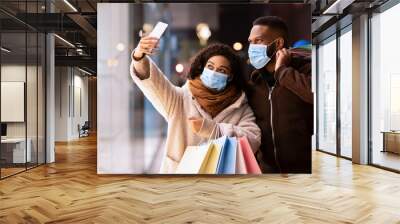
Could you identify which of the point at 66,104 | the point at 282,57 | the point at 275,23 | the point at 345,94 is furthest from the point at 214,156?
the point at 66,104

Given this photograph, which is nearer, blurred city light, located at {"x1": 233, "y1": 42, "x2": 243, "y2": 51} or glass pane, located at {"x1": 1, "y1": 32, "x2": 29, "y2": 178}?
blurred city light, located at {"x1": 233, "y1": 42, "x2": 243, "y2": 51}

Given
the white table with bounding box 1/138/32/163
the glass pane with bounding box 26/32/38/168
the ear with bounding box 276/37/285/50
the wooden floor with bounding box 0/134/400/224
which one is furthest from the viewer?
the glass pane with bounding box 26/32/38/168

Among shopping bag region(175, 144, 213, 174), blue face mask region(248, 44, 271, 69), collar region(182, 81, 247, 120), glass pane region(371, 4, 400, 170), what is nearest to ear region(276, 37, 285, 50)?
blue face mask region(248, 44, 271, 69)

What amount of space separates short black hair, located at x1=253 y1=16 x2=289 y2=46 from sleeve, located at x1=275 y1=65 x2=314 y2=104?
0.50 meters

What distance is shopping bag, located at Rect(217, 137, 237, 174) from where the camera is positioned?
6320 millimetres

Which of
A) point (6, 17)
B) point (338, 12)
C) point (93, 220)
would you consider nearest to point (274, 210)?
point (93, 220)

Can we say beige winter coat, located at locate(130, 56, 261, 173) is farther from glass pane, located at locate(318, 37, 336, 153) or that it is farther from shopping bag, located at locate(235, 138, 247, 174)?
glass pane, located at locate(318, 37, 336, 153)

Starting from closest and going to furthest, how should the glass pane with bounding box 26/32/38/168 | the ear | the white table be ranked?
the ear, the white table, the glass pane with bounding box 26/32/38/168

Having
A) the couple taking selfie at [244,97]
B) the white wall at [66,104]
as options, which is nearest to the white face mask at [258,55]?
the couple taking selfie at [244,97]

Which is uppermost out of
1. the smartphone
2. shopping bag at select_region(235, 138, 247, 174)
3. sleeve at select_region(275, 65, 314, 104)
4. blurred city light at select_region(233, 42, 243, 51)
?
the smartphone

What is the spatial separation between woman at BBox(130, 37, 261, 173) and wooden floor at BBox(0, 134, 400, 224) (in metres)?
0.72

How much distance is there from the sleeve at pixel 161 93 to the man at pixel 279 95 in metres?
1.19

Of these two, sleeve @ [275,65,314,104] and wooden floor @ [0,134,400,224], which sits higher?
sleeve @ [275,65,314,104]

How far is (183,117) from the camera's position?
636 centimetres
